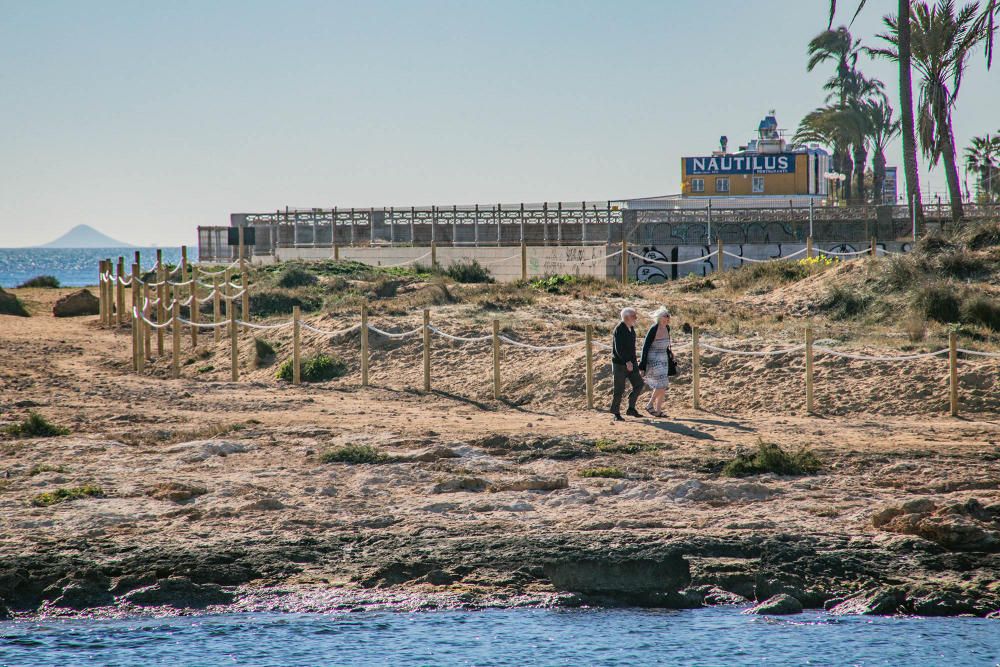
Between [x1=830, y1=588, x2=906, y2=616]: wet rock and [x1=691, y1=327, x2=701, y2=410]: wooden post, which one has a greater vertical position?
[x1=691, y1=327, x2=701, y2=410]: wooden post

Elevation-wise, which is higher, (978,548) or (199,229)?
(199,229)

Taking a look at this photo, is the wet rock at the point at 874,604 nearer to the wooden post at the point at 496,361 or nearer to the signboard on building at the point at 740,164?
the wooden post at the point at 496,361

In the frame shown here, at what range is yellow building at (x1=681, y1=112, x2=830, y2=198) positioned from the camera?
185ft

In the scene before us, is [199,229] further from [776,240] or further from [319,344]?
[319,344]

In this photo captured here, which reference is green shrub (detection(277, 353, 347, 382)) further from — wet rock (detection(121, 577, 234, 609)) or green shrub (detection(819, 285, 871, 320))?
wet rock (detection(121, 577, 234, 609))

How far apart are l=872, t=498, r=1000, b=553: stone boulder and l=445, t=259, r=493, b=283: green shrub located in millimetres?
23961

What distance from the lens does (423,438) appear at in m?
15.2

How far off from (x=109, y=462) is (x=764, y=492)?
7.44 m

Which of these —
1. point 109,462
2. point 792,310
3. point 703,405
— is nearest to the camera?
point 109,462

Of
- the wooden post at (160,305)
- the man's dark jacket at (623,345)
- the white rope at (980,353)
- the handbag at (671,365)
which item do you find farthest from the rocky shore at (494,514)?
the wooden post at (160,305)

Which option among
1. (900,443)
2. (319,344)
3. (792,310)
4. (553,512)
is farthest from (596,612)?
(792,310)

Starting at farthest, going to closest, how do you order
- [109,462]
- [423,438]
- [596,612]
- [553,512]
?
[423,438]
[109,462]
[553,512]
[596,612]

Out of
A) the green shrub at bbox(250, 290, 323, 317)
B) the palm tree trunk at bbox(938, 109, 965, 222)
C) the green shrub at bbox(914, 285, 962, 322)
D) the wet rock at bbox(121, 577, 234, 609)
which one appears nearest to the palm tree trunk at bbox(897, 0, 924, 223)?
the palm tree trunk at bbox(938, 109, 965, 222)

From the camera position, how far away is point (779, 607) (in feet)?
31.6
